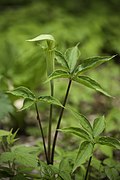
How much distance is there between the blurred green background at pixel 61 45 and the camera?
207 centimetres

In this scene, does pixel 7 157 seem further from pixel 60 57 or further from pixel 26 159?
pixel 60 57

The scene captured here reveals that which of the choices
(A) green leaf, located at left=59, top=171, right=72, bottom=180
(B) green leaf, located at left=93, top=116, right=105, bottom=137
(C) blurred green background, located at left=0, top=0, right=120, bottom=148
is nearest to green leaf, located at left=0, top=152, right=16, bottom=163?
(A) green leaf, located at left=59, top=171, right=72, bottom=180

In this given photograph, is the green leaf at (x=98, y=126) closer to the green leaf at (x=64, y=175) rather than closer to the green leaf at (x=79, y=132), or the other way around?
the green leaf at (x=79, y=132)

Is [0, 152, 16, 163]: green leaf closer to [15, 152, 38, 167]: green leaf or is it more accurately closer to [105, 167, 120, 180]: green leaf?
[15, 152, 38, 167]: green leaf

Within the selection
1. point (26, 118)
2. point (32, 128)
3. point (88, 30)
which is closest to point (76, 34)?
point (88, 30)

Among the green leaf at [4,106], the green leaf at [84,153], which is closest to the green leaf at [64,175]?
the green leaf at [84,153]

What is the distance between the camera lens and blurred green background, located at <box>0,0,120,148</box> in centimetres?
207

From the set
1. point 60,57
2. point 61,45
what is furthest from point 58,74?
point 61,45

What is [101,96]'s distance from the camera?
109 inches

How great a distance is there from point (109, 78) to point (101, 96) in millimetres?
165

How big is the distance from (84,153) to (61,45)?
53.9 inches

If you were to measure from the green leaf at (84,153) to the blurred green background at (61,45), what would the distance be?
0.61 metres

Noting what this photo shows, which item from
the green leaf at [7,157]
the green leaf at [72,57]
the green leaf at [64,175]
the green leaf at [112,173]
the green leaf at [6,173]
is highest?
the green leaf at [72,57]

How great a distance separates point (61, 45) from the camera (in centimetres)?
229
